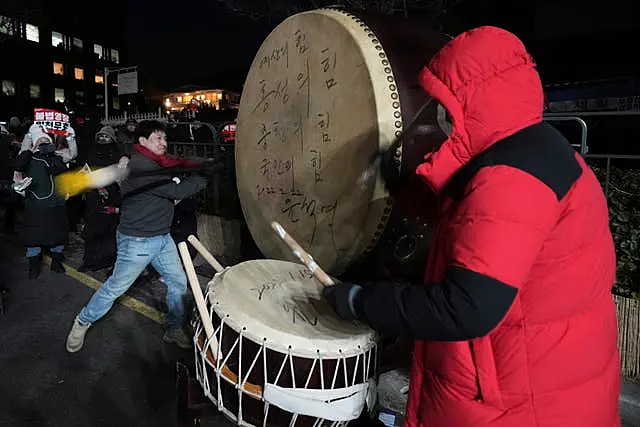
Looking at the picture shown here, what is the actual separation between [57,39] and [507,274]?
58.0m

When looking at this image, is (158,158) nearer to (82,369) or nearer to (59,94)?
(82,369)

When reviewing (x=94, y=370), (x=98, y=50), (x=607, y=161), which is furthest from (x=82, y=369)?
(x=98, y=50)

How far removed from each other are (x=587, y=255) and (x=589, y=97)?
8963 mm

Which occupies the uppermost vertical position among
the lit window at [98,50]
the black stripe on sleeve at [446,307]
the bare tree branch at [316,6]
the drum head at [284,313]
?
the lit window at [98,50]

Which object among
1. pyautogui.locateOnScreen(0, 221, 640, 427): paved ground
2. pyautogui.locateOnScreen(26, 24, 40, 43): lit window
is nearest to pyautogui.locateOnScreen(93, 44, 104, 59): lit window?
pyautogui.locateOnScreen(26, 24, 40, 43): lit window

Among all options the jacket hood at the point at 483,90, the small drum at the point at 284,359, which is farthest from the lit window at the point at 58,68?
the jacket hood at the point at 483,90

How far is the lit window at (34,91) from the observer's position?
149 ft

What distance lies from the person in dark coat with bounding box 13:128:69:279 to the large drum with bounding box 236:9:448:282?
11.5 ft

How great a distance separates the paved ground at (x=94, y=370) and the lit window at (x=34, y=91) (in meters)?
47.6

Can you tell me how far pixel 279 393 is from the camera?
1.64 m

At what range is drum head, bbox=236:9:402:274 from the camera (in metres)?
2.15

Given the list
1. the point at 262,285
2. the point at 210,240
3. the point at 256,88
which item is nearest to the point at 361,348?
the point at 262,285

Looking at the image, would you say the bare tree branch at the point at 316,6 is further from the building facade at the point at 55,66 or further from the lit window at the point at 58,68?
the lit window at the point at 58,68

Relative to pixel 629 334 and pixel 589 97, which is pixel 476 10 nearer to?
pixel 589 97
